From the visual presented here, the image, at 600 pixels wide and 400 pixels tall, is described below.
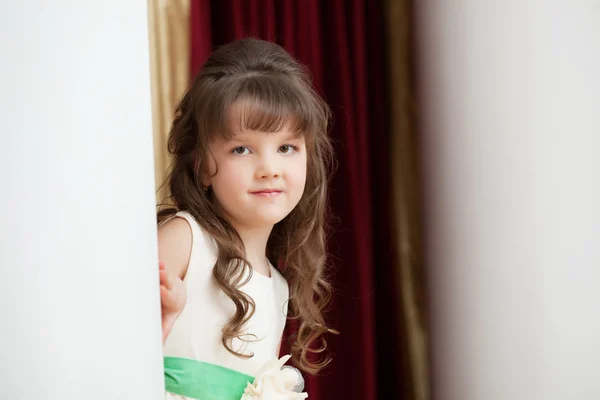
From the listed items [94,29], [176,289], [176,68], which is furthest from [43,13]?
[176,68]

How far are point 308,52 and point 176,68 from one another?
38cm

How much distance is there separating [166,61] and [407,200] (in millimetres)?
792

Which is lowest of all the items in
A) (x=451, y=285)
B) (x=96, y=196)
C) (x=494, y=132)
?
(x=451, y=285)

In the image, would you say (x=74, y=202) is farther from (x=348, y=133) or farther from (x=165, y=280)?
(x=348, y=133)

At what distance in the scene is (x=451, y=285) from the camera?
6.11 ft

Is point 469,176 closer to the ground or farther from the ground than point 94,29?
closer to the ground

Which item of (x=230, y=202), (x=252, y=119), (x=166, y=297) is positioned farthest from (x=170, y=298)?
(x=252, y=119)

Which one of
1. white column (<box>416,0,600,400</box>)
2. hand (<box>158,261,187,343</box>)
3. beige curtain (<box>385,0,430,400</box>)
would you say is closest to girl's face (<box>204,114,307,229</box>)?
hand (<box>158,261,187,343</box>)

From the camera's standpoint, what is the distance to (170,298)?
45.1 inches

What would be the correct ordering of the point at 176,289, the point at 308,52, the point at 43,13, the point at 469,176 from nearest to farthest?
1. the point at 43,13
2. the point at 176,289
3. the point at 469,176
4. the point at 308,52

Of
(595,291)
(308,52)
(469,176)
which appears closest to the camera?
(595,291)

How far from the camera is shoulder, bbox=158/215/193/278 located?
1.25m

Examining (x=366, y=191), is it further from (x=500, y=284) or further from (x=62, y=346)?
(x=62, y=346)

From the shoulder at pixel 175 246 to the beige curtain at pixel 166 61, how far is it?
56 cm
